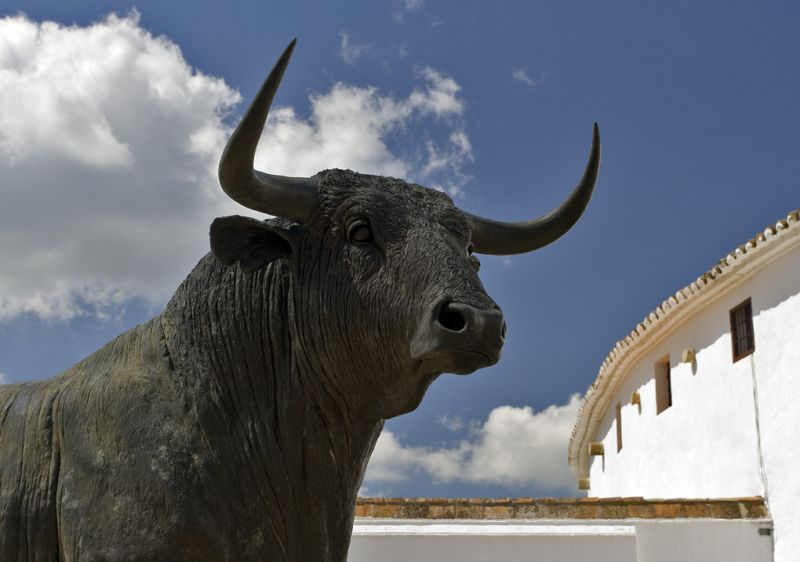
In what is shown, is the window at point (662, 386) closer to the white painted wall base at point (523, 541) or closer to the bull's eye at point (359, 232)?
the white painted wall base at point (523, 541)

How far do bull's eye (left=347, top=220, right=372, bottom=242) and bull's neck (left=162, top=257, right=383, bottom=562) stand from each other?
0.84 ft

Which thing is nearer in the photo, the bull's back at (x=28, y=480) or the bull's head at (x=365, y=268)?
the bull's head at (x=365, y=268)

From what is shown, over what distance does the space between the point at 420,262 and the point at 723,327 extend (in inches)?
526

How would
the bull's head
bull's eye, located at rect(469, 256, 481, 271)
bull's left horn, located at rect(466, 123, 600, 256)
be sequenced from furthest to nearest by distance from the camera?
bull's left horn, located at rect(466, 123, 600, 256) < bull's eye, located at rect(469, 256, 481, 271) < the bull's head

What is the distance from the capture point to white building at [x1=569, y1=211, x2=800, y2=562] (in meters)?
13.4

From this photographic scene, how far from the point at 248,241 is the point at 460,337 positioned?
36.1 inches

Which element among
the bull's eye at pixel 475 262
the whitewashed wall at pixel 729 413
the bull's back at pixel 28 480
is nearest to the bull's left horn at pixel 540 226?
the bull's eye at pixel 475 262

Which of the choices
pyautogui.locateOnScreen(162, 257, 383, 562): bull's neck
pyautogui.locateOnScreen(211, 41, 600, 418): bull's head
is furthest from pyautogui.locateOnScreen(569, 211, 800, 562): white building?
pyautogui.locateOnScreen(162, 257, 383, 562): bull's neck

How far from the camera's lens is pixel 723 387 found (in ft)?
51.0

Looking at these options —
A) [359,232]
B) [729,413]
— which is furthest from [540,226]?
[729,413]

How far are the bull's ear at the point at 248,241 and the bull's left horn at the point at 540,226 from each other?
769 millimetres

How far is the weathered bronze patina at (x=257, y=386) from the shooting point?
2979 mm

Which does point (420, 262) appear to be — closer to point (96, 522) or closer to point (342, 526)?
point (342, 526)

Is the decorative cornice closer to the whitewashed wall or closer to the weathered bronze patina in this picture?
the whitewashed wall
